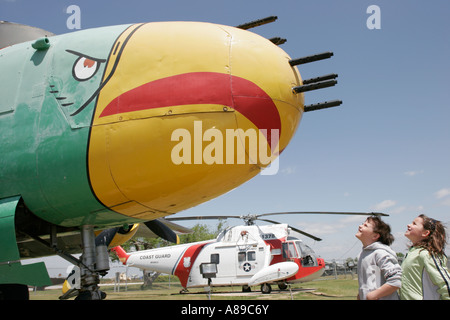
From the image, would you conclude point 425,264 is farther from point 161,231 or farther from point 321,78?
point 161,231

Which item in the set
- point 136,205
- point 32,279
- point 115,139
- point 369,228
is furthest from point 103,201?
point 369,228

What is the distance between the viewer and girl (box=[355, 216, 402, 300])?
9.58 ft

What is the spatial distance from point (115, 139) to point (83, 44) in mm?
1083

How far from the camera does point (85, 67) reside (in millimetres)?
3490

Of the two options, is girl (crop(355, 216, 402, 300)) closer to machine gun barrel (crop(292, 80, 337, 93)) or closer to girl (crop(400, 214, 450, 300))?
girl (crop(400, 214, 450, 300))

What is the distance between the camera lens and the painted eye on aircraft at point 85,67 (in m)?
3.44

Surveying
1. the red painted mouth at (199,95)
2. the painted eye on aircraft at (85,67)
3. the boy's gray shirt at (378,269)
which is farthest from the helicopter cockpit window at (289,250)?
the painted eye on aircraft at (85,67)

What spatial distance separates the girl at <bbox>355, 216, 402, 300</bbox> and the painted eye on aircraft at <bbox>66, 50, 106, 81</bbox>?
272 centimetres

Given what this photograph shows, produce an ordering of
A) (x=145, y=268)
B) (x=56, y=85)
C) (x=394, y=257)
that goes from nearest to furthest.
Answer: (x=394, y=257), (x=56, y=85), (x=145, y=268)

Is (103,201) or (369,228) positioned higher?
(103,201)

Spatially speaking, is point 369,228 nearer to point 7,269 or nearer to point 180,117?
point 180,117

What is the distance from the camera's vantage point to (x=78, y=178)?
10.9 ft

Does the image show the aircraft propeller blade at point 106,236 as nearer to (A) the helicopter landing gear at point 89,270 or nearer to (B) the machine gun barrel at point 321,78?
(A) the helicopter landing gear at point 89,270

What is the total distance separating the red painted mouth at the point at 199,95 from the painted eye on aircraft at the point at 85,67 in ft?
1.29
